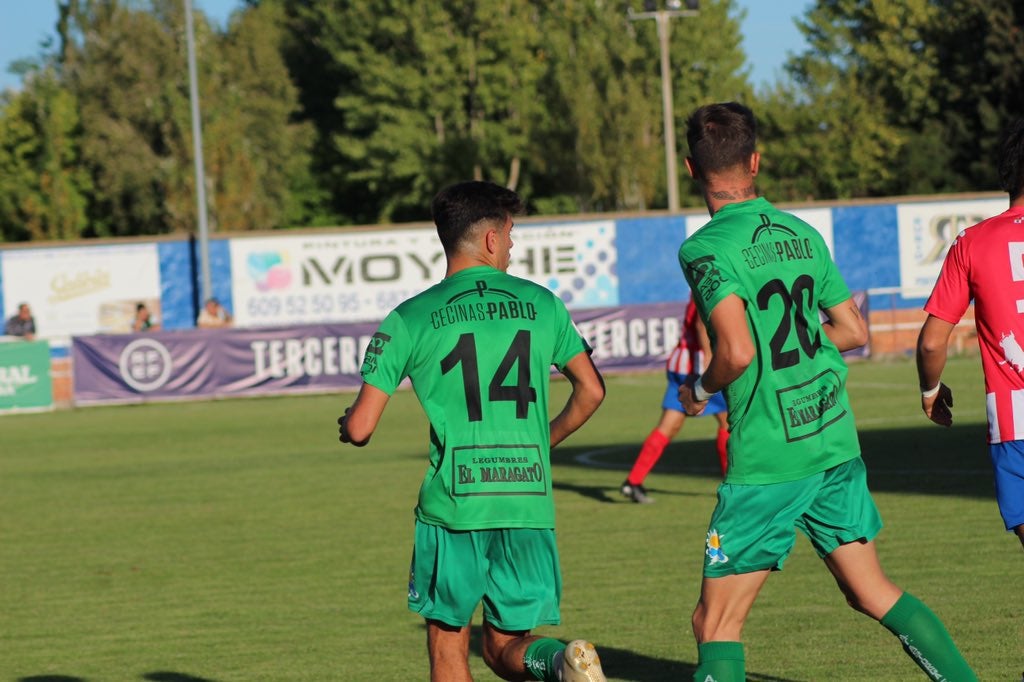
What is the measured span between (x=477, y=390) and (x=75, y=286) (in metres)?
32.5

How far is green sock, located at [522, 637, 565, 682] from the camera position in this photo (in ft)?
16.8

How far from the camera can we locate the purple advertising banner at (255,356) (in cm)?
2928

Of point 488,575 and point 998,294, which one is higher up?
point 998,294

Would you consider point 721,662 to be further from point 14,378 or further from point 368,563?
point 14,378

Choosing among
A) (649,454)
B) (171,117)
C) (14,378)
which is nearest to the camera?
(649,454)

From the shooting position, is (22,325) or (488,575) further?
(22,325)

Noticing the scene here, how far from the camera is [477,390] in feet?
17.2

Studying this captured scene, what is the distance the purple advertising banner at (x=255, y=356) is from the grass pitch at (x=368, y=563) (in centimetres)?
868

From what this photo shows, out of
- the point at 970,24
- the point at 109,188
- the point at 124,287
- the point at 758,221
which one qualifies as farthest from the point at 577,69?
the point at 758,221

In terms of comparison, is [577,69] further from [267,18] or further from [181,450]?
[181,450]

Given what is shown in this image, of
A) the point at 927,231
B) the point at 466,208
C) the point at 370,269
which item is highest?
the point at 927,231

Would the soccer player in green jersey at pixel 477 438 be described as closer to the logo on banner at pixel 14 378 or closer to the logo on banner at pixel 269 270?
the logo on banner at pixel 14 378

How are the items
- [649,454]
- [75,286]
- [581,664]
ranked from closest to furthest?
[581,664] < [649,454] < [75,286]

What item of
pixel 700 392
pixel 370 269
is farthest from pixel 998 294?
pixel 370 269
